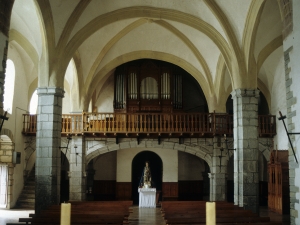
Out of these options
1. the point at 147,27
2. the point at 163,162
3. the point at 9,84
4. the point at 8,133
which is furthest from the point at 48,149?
the point at 163,162

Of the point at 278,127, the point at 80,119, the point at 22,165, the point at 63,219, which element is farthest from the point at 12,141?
the point at 63,219

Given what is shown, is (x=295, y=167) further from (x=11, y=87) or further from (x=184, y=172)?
(x=184, y=172)

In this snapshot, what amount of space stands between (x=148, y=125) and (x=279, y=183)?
638 cm

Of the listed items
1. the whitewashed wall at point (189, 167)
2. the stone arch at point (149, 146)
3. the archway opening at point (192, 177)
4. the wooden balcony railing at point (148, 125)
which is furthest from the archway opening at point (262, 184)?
the stone arch at point (149, 146)

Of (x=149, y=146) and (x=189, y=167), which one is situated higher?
(x=149, y=146)

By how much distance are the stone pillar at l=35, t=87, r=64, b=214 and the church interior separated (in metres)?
0.03

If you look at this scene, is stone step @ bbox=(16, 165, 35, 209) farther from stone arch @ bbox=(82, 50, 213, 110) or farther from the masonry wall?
the masonry wall

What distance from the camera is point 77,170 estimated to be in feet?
64.2

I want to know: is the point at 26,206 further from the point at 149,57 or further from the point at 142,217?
the point at 149,57

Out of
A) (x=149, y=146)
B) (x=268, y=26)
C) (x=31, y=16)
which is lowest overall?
(x=149, y=146)

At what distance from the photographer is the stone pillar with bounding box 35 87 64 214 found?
42.7ft

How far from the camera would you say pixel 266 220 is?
946cm

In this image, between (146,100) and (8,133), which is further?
(146,100)

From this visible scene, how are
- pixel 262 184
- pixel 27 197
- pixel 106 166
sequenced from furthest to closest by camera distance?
pixel 106 166 < pixel 262 184 < pixel 27 197
